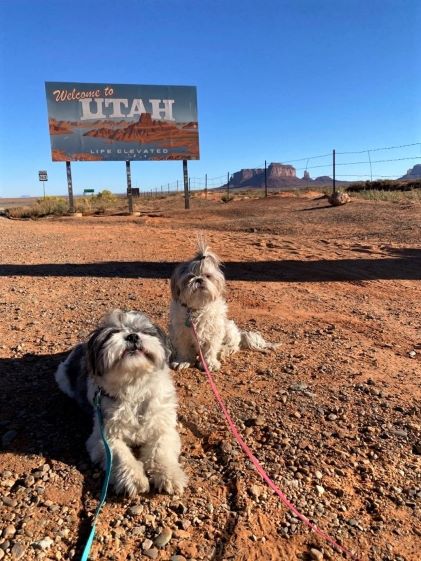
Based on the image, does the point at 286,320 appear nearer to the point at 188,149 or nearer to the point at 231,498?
the point at 231,498

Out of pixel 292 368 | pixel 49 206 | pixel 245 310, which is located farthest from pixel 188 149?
pixel 292 368

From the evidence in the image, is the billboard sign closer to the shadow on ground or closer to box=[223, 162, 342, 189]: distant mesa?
the shadow on ground

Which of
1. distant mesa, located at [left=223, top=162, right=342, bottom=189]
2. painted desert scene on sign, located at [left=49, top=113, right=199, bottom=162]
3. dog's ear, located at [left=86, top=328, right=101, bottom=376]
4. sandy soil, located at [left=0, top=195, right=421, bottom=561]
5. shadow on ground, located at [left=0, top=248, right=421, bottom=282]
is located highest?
distant mesa, located at [left=223, top=162, right=342, bottom=189]

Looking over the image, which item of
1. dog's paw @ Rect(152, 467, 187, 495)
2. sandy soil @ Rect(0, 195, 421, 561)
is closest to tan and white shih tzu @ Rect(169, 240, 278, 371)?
sandy soil @ Rect(0, 195, 421, 561)

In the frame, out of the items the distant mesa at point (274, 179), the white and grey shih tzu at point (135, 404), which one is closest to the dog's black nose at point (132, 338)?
the white and grey shih tzu at point (135, 404)

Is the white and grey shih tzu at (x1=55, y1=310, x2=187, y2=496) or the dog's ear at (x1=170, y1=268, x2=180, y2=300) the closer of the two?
the white and grey shih tzu at (x1=55, y1=310, x2=187, y2=496)

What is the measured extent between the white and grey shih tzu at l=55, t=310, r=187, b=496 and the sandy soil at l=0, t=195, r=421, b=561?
0.45ft

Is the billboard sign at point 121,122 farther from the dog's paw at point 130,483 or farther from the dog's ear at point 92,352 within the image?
the dog's paw at point 130,483

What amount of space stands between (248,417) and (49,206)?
30.7m

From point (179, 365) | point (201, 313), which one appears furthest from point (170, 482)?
point (201, 313)

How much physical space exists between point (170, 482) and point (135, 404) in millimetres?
557

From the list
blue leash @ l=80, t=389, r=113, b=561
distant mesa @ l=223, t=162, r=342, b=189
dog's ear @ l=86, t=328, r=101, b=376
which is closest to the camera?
blue leash @ l=80, t=389, r=113, b=561

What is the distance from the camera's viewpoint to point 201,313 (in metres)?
5.09

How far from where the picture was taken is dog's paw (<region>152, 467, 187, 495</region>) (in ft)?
10.1
